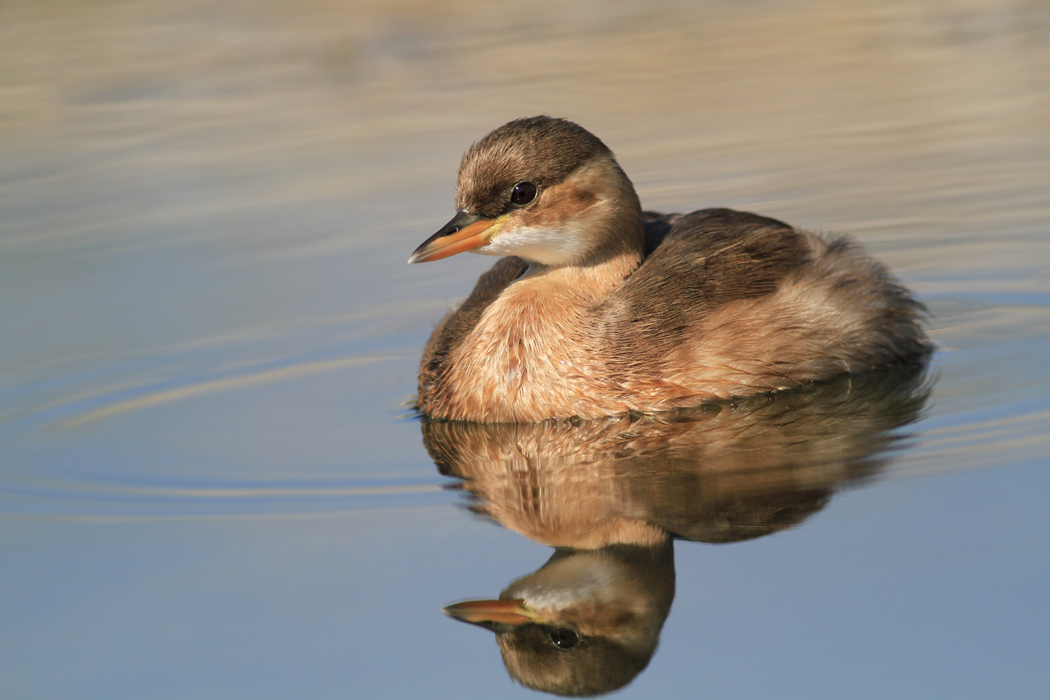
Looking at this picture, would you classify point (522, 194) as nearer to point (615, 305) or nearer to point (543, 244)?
point (543, 244)

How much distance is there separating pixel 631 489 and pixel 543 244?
5.91 feet

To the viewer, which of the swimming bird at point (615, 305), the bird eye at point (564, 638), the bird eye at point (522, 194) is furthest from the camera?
the bird eye at point (522, 194)

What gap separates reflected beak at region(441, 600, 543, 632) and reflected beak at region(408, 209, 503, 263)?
2.50 metres

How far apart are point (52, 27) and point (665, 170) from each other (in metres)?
8.78

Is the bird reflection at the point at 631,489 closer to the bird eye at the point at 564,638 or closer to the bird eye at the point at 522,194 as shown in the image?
the bird eye at the point at 564,638

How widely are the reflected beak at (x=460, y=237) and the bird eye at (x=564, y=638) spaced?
2636 mm

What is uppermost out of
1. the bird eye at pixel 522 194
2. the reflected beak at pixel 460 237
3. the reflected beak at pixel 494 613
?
the bird eye at pixel 522 194

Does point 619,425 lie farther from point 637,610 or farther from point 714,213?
point 637,610

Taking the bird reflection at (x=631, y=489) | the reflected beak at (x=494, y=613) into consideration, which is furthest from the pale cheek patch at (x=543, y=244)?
the reflected beak at (x=494, y=613)

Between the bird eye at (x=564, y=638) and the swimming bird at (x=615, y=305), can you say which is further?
the swimming bird at (x=615, y=305)

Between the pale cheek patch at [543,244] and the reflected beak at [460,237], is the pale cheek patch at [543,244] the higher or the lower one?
the lower one

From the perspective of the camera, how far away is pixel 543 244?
6973mm

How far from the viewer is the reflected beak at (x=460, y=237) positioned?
6.80 m

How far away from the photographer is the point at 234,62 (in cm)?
1513
